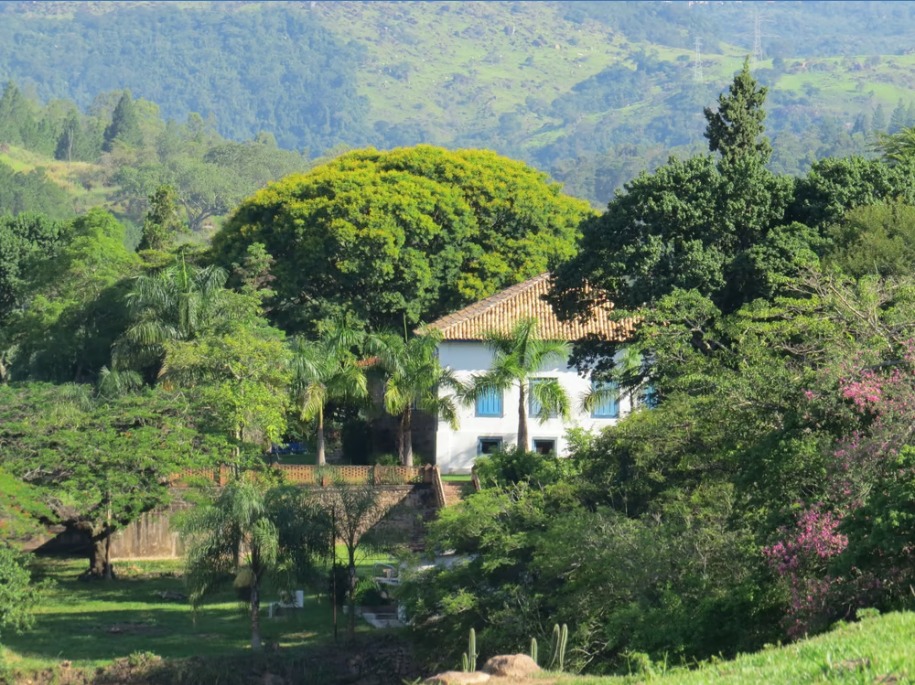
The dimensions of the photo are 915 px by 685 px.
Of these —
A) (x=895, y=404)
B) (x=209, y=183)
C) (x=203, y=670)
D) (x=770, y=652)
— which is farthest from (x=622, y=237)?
(x=209, y=183)

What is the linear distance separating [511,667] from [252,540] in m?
13.0

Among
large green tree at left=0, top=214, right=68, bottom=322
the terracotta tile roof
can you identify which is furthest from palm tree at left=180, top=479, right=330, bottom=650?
large green tree at left=0, top=214, right=68, bottom=322

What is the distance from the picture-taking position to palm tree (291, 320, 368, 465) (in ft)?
142

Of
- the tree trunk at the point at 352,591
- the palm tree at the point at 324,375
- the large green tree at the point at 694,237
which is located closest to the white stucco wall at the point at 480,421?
the palm tree at the point at 324,375

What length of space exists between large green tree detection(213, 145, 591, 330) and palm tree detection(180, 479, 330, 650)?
22.7 meters

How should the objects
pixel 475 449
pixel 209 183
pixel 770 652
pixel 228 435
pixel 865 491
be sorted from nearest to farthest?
pixel 770 652, pixel 865 491, pixel 228 435, pixel 475 449, pixel 209 183

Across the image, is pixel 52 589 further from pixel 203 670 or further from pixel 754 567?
pixel 754 567

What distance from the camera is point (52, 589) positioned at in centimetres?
3462

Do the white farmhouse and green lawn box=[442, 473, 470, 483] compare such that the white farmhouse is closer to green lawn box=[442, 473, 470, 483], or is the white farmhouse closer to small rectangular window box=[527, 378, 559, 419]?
small rectangular window box=[527, 378, 559, 419]

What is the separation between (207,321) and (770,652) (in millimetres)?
30885

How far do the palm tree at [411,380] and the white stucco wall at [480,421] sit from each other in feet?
5.64

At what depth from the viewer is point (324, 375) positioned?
43875 mm

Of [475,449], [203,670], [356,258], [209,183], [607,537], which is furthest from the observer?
[209,183]

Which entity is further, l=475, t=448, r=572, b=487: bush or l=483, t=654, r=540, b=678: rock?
l=475, t=448, r=572, b=487: bush
